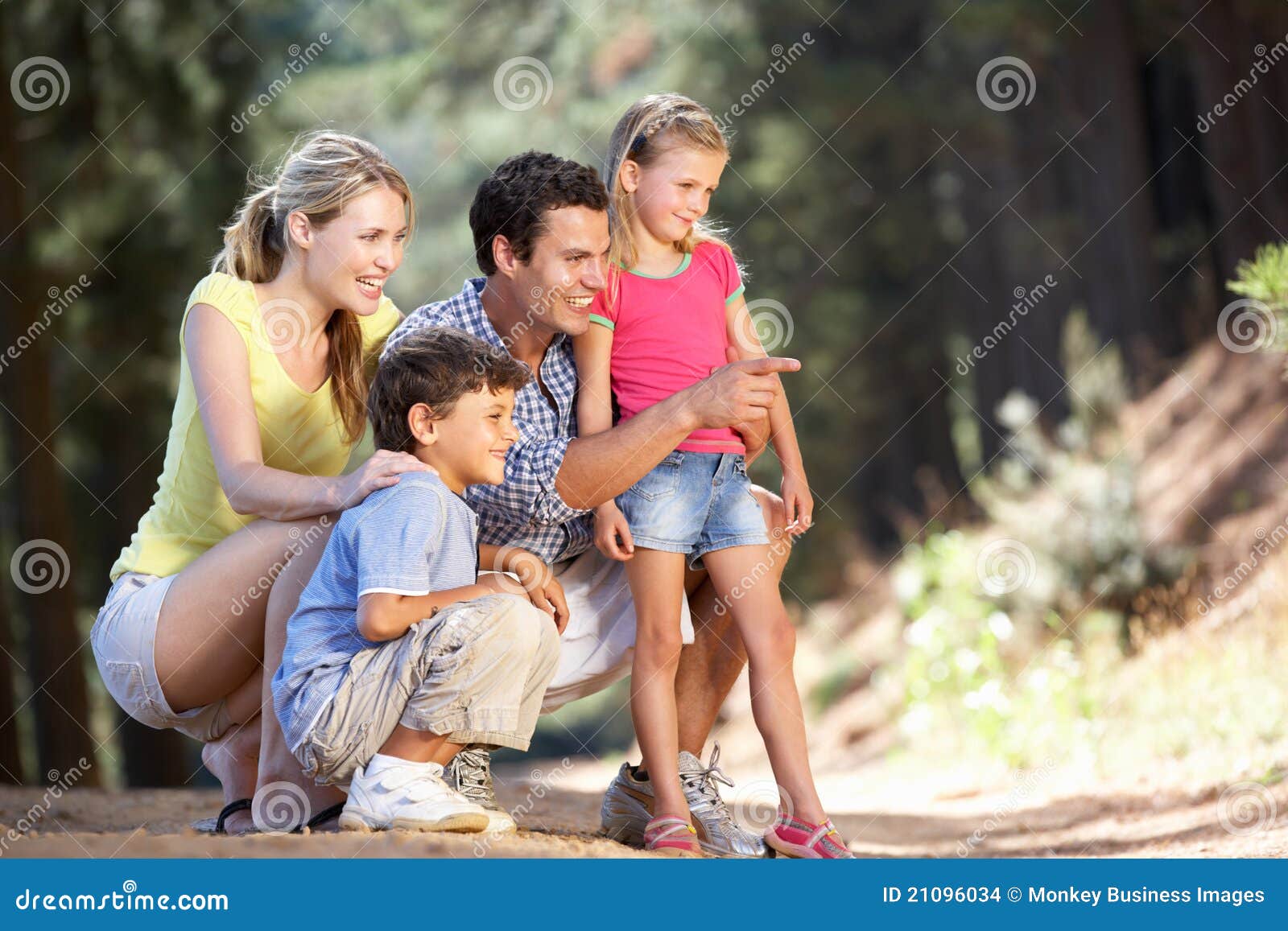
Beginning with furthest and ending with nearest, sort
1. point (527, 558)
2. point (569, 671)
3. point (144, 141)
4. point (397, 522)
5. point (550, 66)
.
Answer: point (550, 66) → point (144, 141) → point (569, 671) → point (527, 558) → point (397, 522)

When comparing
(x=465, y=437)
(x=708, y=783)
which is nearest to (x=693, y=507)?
(x=465, y=437)

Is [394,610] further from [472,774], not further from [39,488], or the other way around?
[39,488]

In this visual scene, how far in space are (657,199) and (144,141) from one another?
8.93 m

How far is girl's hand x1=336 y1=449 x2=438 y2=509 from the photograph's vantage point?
311cm

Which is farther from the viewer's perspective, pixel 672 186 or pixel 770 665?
pixel 672 186

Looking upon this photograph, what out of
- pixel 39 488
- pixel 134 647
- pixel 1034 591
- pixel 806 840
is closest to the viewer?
pixel 806 840

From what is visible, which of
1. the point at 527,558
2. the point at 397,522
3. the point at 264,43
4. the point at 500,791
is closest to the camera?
the point at 397,522

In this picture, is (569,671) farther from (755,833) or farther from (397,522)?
(397,522)

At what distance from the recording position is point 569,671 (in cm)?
383

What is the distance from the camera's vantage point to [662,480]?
3607 millimetres

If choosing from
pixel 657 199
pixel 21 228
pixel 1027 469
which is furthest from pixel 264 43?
pixel 657 199

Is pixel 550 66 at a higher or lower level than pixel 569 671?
higher

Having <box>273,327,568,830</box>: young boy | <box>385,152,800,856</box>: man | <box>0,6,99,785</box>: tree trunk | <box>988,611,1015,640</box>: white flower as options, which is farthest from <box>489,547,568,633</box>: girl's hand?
<box>0,6,99,785</box>: tree trunk

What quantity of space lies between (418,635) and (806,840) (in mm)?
1117
